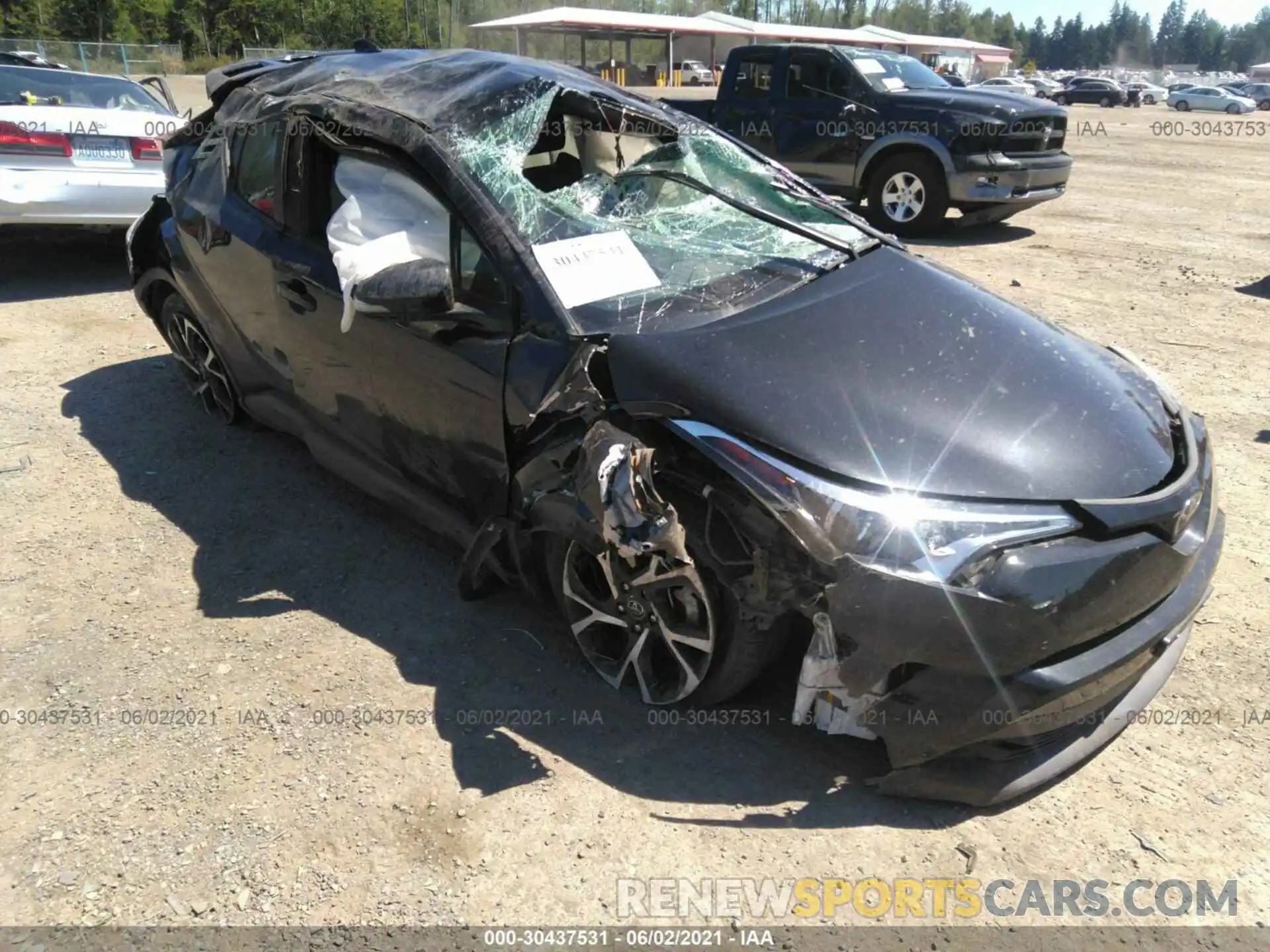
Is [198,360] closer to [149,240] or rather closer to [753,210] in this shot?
[149,240]

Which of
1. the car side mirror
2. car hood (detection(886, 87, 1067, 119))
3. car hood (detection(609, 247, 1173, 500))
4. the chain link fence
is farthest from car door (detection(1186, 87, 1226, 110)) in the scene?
the car side mirror

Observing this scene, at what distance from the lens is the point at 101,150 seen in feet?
22.1

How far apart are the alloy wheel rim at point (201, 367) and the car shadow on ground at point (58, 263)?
284 cm

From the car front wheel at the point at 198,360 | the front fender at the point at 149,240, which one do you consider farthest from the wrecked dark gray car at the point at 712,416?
the front fender at the point at 149,240

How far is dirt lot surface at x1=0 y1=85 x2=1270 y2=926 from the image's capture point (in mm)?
2297

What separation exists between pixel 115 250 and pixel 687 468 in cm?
791

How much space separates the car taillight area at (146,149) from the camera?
687 cm

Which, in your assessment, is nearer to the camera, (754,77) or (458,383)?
(458,383)

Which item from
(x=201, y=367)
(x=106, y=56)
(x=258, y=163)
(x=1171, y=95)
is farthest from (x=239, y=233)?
(x=1171, y=95)

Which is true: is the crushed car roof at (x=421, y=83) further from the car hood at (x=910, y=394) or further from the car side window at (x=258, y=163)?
the car hood at (x=910, y=394)

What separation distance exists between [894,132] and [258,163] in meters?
7.10

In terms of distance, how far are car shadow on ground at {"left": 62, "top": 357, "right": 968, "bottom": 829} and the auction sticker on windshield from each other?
3.71 ft

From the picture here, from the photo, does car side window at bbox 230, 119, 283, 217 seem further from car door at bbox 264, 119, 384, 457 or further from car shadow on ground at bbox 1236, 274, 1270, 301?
car shadow on ground at bbox 1236, 274, 1270, 301

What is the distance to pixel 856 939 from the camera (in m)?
2.14
